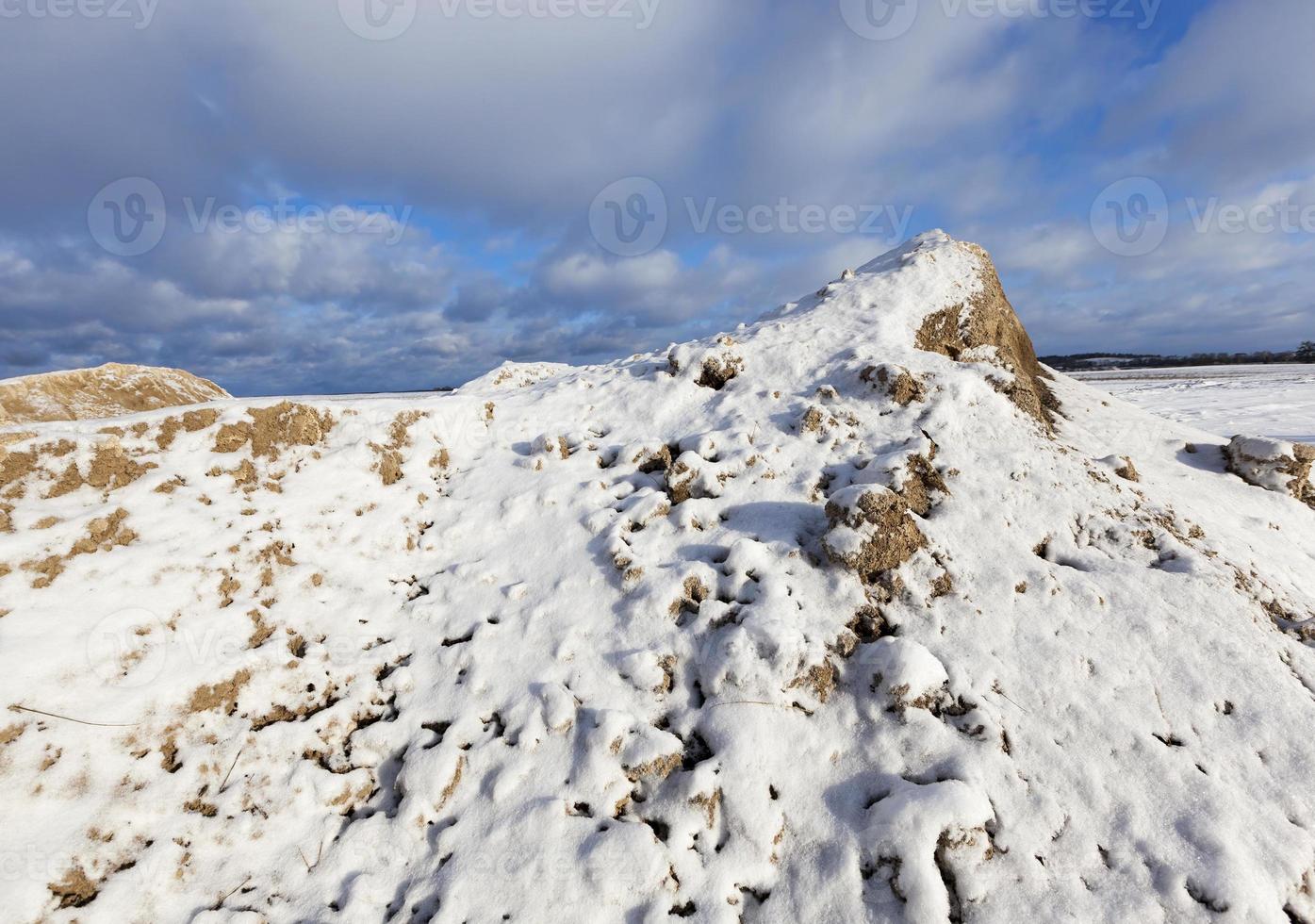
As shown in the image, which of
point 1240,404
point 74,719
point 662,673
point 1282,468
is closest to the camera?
point 74,719

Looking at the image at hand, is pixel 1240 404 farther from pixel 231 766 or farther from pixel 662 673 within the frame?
pixel 231 766

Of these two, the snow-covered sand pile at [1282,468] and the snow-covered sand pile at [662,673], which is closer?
the snow-covered sand pile at [662,673]

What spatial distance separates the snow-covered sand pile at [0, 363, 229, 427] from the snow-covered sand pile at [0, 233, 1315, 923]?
213 inches

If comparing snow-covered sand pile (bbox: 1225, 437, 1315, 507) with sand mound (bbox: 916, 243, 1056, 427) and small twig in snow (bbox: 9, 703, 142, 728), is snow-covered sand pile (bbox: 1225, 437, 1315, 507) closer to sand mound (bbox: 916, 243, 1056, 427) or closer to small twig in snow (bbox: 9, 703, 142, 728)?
sand mound (bbox: 916, 243, 1056, 427)

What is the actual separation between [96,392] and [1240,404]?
126ft

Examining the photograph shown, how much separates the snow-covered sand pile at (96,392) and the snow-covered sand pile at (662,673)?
17.8ft

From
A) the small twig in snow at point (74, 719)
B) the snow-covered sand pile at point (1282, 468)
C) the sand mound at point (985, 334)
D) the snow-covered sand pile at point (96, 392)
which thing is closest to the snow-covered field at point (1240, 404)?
the snow-covered sand pile at point (1282, 468)

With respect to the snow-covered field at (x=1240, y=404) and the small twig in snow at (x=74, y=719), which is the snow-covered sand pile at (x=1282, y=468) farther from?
the small twig in snow at (x=74, y=719)

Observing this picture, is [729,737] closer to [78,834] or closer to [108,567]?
[78,834]

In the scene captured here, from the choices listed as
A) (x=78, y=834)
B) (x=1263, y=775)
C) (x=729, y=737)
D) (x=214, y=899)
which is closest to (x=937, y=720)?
(x=729, y=737)

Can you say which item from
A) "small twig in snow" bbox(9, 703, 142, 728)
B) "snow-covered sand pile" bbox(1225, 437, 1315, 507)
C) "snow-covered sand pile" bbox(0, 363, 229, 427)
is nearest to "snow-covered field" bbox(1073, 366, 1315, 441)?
"snow-covered sand pile" bbox(1225, 437, 1315, 507)

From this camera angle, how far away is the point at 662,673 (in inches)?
187

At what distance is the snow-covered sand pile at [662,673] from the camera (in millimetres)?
3605

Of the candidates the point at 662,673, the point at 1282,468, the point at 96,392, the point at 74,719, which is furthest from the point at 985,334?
the point at 96,392
